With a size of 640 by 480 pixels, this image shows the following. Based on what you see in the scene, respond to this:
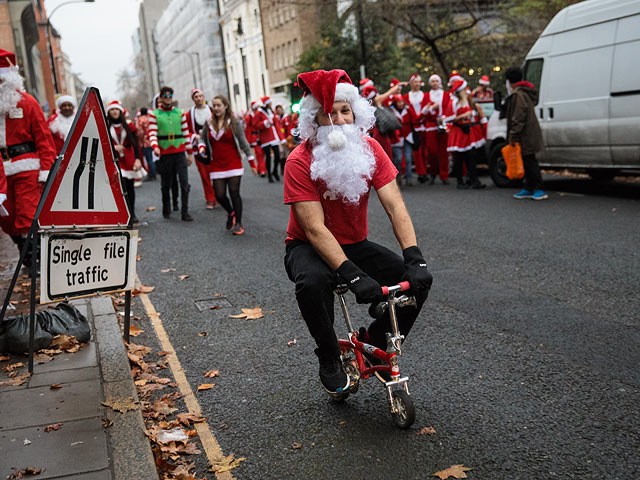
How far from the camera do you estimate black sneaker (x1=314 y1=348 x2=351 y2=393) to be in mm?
3916

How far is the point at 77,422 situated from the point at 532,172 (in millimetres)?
9718

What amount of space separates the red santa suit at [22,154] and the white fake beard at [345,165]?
3.80 metres

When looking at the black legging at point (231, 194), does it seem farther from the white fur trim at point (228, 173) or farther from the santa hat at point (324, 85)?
the santa hat at point (324, 85)

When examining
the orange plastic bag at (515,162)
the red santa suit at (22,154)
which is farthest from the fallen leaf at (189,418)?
the orange plastic bag at (515,162)

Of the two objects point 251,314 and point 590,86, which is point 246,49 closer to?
point 590,86

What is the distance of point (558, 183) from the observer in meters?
14.4

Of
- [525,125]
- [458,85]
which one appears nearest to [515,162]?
[525,125]

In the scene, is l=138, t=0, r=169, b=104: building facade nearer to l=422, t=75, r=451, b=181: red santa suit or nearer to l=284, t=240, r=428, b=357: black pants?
l=422, t=75, r=451, b=181: red santa suit

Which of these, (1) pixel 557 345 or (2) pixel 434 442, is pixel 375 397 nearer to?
(2) pixel 434 442

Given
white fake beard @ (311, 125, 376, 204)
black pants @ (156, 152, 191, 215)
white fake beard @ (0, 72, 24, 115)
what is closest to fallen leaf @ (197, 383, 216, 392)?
white fake beard @ (311, 125, 376, 204)

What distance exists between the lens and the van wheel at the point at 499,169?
14022 mm

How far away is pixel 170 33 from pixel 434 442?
128866 mm

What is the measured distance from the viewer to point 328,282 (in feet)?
12.1

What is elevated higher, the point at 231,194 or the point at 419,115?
the point at 419,115
